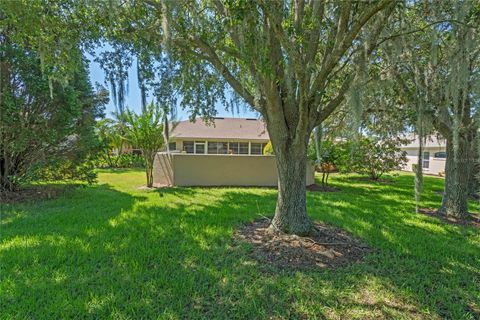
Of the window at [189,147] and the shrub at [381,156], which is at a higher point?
the window at [189,147]

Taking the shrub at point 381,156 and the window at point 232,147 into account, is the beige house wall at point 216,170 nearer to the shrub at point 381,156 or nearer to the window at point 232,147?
the shrub at point 381,156

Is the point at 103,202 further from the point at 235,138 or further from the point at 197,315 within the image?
the point at 235,138

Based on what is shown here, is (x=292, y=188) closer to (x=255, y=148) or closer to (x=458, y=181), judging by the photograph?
(x=458, y=181)

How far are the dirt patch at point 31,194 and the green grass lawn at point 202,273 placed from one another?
1.50 m

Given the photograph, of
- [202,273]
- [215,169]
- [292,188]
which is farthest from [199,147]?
[202,273]

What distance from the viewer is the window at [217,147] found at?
19.8m

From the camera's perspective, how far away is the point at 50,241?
145 inches

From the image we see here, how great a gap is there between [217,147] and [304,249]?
16.7m

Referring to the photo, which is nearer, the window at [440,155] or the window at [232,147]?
the window at [440,155]

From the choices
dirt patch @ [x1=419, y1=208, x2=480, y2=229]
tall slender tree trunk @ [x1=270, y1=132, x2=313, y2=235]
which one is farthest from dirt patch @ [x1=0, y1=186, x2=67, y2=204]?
dirt patch @ [x1=419, y1=208, x2=480, y2=229]

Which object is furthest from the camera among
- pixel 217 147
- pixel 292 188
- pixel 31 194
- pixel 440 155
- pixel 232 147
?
pixel 232 147

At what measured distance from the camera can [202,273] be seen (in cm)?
298

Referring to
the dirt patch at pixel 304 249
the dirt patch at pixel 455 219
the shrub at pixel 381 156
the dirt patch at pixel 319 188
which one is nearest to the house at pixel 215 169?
the dirt patch at pixel 319 188

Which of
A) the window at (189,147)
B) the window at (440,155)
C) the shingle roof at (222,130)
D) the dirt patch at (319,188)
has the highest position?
the shingle roof at (222,130)
